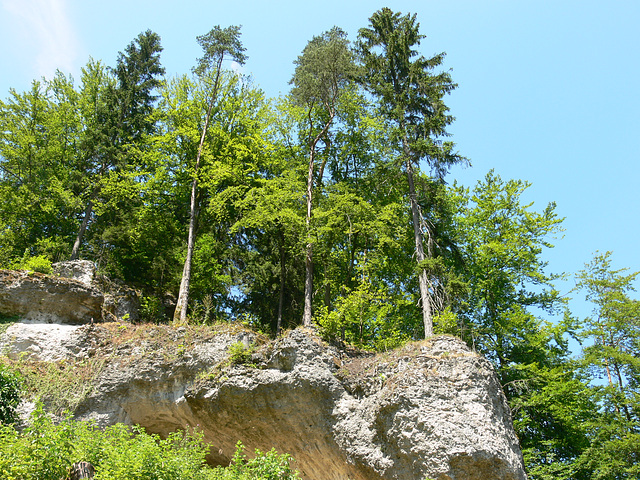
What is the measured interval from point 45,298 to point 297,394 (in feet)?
25.4

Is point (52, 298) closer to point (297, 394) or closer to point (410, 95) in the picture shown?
point (297, 394)

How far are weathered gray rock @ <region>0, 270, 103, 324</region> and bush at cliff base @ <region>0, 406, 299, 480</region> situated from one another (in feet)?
15.0

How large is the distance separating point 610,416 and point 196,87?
20.1m

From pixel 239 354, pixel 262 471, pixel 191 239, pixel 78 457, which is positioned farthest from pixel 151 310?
pixel 262 471

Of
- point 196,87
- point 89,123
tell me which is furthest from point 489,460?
point 89,123

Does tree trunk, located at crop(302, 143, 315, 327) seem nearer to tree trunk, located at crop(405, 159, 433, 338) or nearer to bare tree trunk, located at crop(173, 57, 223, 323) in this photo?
tree trunk, located at crop(405, 159, 433, 338)

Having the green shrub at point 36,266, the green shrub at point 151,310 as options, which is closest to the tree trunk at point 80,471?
the green shrub at point 36,266

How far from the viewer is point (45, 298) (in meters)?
14.4

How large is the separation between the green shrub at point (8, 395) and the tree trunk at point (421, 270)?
1040cm

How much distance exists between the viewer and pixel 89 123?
22562 mm

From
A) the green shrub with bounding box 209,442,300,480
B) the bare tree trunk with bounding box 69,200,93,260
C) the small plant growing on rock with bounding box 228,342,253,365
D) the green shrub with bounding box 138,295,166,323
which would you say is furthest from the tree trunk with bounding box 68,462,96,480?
the bare tree trunk with bounding box 69,200,93,260

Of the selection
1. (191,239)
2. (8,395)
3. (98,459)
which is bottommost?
(98,459)

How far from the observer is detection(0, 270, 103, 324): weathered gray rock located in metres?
14.1

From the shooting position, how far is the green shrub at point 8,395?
36.4 ft
